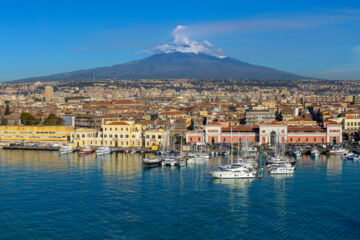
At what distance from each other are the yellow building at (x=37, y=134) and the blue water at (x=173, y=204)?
757 centimetres

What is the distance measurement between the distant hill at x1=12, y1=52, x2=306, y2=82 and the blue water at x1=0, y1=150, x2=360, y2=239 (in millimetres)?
103428

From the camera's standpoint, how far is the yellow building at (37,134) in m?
25.9

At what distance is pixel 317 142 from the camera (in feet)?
79.5

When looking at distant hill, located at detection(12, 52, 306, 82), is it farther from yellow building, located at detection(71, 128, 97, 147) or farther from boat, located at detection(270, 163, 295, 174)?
boat, located at detection(270, 163, 295, 174)

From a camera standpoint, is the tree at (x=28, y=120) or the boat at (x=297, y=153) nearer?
the boat at (x=297, y=153)

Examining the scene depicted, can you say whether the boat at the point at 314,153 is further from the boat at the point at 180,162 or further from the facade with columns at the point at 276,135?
the boat at the point at 180,162

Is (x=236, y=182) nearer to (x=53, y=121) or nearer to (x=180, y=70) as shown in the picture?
(x=53, y=121)

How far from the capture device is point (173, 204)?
12539 millimetres

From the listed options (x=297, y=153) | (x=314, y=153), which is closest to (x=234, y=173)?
(x=297, y=153)

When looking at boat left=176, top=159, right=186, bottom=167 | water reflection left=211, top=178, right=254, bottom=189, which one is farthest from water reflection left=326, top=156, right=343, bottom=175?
boat left=176, top=159, right=186, bottom=167

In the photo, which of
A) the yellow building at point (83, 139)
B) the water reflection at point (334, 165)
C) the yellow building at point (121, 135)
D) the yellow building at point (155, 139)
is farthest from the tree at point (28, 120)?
the water reflection at point (334, 165)

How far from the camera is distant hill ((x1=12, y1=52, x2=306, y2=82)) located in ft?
411

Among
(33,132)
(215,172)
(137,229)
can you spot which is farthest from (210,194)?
(33,132)

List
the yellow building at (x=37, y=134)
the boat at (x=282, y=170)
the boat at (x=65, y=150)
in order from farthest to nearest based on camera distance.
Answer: the yellow building at (x=37, y=134) < the boat at (x=65, y=150) < the boat at (x=282, y=170)
